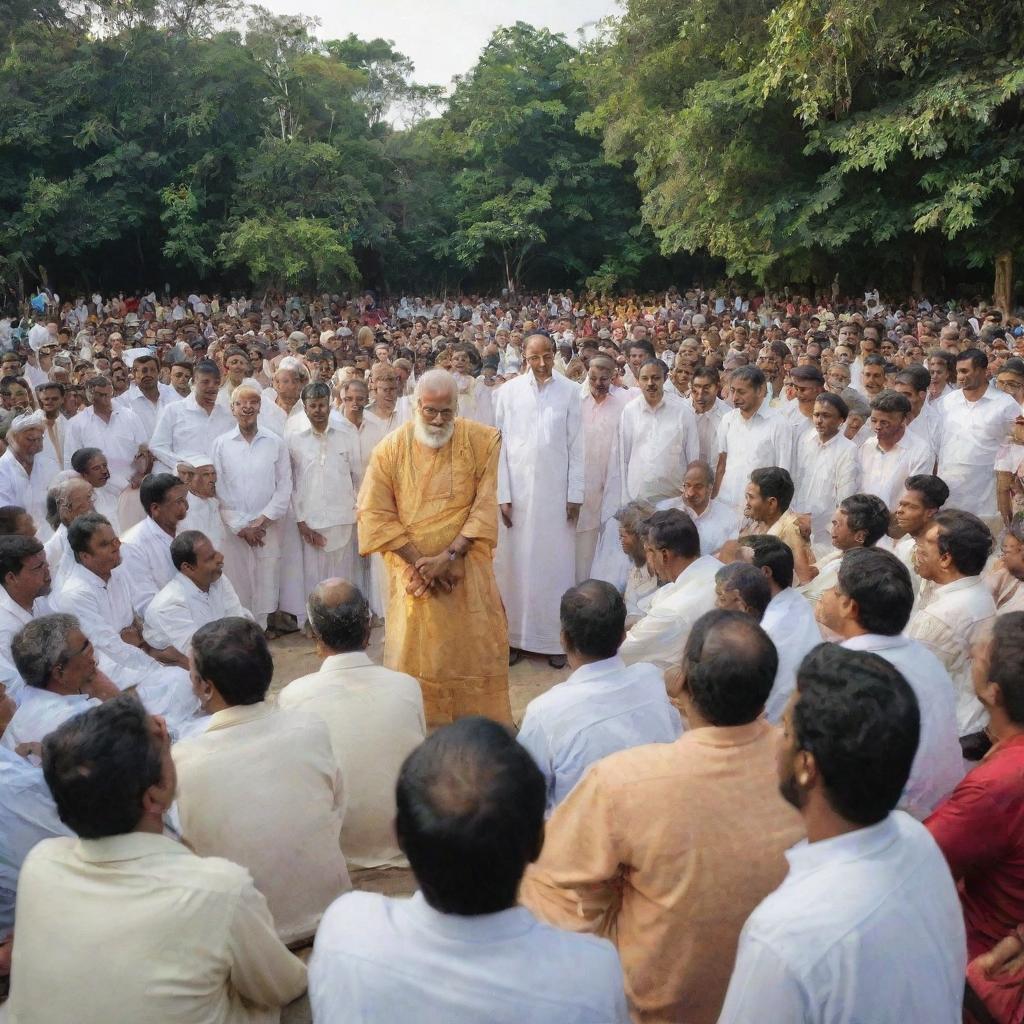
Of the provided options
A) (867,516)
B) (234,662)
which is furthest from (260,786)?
(867,516)

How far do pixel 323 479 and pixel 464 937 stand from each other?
220 inches

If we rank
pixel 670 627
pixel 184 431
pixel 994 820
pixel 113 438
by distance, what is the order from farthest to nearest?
pixel 113 438, pixel 184 431, pixel 670 627, pixel 994 820

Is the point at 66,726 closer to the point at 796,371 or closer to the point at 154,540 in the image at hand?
the point at 154,540

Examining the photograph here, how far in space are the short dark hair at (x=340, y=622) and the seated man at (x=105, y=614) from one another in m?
0.98

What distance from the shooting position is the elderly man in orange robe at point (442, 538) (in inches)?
191

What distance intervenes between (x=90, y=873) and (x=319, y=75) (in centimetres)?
3181

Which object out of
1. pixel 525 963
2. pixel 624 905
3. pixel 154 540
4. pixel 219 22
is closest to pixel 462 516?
pixel 154 540

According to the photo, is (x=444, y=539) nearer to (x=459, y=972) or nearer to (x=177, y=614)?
(x=177, y=614)

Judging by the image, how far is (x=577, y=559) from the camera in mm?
6961

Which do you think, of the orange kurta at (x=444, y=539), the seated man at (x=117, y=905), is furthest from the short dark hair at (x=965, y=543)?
the seated man at (x=117, y=905)

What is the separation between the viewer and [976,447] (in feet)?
21.4

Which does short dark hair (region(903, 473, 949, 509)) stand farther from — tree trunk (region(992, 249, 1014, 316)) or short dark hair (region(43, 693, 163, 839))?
tree trunk (region(992, 249, 1014, 316))

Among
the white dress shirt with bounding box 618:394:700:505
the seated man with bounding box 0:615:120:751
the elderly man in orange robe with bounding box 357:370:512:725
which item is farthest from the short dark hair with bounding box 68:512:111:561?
the white dress shirt with bounding box 618:394:700:505

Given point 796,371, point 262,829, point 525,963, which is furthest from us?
point 796,371
